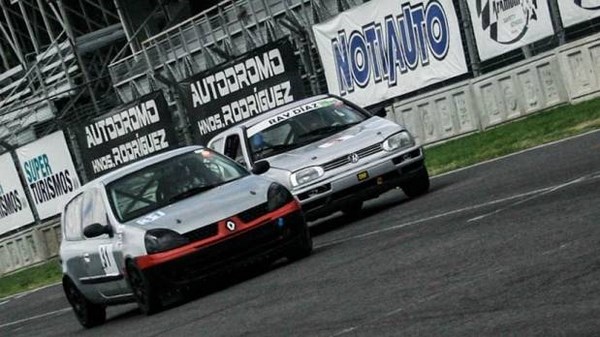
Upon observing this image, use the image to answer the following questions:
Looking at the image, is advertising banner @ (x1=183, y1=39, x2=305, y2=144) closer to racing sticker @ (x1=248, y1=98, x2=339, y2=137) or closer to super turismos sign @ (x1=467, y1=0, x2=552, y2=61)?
super turismos sign @ (x1=467, y1=0, x2=552, y2=61)

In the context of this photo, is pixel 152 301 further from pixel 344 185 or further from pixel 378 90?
pixel 378 90

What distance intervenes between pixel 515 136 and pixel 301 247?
8.50m

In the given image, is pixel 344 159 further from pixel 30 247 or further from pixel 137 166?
pixel 30 247

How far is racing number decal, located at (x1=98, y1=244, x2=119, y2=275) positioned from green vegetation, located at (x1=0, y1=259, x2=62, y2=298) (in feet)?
42.2

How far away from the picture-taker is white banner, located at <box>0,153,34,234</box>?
41.7 m

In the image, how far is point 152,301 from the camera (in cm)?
1596

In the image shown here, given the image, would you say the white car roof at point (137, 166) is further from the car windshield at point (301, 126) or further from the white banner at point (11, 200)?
the white banner at point (11, 200)

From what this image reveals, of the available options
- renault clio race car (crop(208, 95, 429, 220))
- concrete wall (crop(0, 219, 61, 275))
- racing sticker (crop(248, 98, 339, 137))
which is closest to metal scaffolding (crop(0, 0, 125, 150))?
concrete wall (crop(0, 219, 61, 275))

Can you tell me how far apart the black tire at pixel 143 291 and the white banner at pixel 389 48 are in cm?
1304

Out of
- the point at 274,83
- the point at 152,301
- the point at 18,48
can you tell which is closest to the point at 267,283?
the point at 152,301

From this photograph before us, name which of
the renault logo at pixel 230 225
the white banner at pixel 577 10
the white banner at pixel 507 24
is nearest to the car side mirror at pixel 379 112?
the white banner at pixel 577 10

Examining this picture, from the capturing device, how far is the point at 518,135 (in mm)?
24516

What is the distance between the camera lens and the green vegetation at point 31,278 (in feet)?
99.5

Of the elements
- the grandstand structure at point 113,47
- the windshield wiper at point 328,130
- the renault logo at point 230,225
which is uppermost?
the grandstand structure at point 113,47
